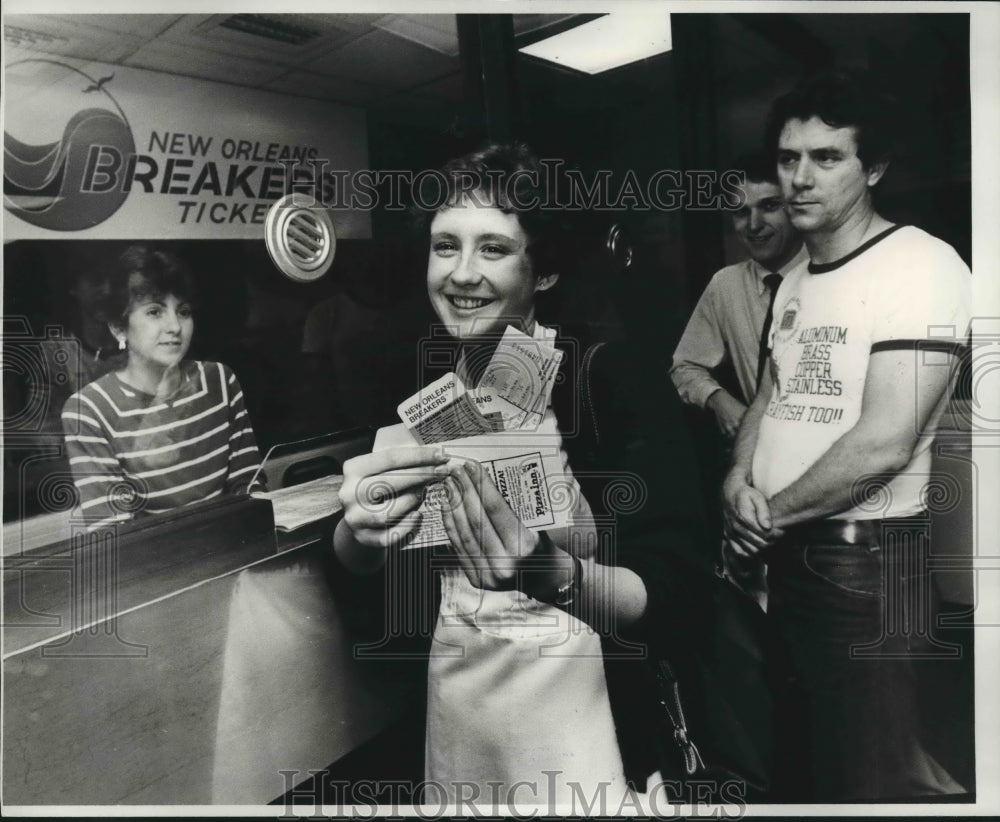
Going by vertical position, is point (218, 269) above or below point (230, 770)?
above

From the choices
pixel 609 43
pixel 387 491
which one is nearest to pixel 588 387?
pixel 387 491

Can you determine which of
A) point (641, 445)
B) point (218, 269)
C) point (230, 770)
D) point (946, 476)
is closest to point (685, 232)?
point (641, 445)

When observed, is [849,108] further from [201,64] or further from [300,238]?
[201,64]

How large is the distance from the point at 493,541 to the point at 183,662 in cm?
101

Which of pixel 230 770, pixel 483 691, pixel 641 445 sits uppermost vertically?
pixel 641 445

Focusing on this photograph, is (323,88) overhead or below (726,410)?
overhead

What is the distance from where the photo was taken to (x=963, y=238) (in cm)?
249

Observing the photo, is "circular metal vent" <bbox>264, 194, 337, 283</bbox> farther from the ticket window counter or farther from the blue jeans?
the blue jeans

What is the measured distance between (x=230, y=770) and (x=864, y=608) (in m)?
1.98

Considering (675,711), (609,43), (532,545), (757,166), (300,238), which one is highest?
(609,43)

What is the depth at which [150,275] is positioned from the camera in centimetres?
252

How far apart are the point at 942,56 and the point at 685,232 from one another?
910 millimetres

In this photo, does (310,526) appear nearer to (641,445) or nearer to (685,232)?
(641,445)

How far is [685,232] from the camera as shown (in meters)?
2.52
